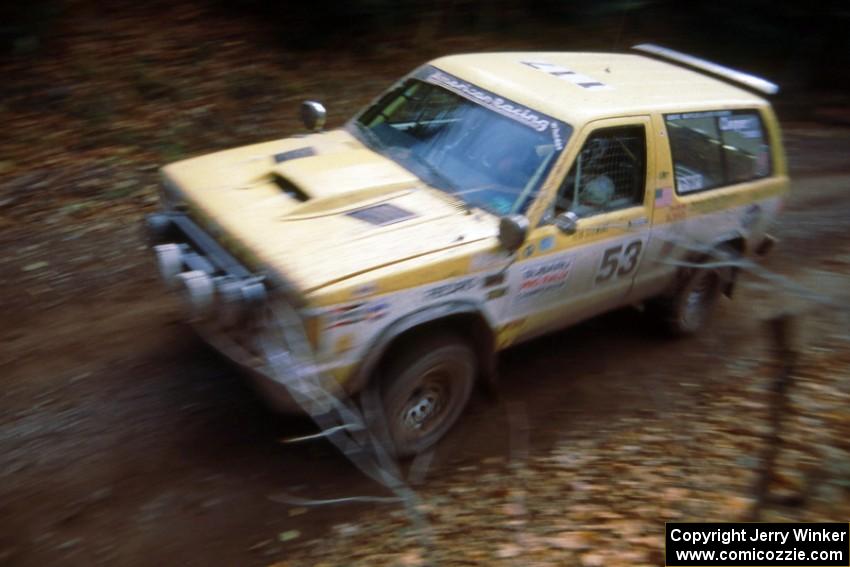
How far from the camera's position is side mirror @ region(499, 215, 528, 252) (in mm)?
3966

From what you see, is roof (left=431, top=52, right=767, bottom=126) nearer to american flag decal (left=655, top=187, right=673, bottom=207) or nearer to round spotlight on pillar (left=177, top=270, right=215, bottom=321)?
american flag decal (left=655, top=187, right=673, bottom=207)

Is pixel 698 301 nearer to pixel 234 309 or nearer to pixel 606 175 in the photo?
pixel 606 175

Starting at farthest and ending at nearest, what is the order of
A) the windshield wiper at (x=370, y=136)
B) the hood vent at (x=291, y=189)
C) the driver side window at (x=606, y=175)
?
the windshield wiper at (x=370, y=136) < the driver side window at (x=606, y=175) < the hood vent at (x=291, y=189)

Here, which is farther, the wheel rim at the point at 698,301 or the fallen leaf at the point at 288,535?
the wheel rim at the point at 698,301

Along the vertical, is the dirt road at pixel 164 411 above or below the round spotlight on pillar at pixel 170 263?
below

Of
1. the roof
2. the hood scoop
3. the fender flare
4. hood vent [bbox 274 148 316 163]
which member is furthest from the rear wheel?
the hood scoop

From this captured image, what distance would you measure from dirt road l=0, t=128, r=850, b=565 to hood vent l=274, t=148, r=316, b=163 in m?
1.27

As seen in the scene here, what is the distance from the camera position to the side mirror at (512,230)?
3966mm

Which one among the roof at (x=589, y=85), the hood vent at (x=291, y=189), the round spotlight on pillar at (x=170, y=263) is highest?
the roof at (x=589, y=85)

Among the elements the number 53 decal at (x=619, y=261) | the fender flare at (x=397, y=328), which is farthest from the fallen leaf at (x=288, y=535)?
the number 53 decal at (x=619, y=261)

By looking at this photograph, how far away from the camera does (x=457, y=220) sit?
421 centimetres

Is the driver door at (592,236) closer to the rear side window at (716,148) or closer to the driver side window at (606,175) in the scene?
the driver side window at (606,175)

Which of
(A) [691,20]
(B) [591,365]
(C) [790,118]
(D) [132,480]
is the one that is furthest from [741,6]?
(D) [132,480]

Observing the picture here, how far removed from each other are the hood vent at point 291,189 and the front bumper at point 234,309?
0.50 meters
